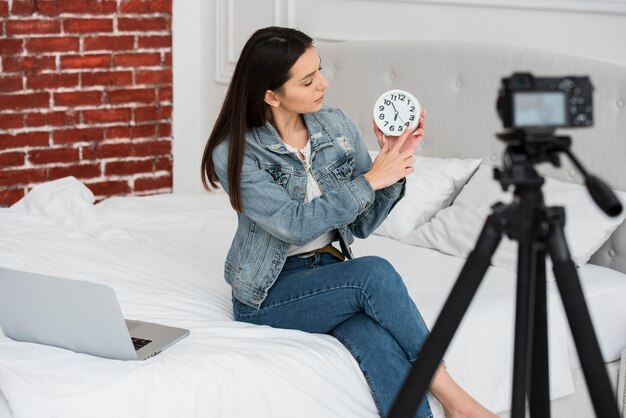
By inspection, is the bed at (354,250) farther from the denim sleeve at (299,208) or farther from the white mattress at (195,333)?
the denim sleeve at (299,208)

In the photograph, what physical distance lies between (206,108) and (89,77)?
56 centimetres

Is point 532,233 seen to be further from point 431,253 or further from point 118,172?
point 118,172

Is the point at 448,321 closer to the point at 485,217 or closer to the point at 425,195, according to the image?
the point at 485,217

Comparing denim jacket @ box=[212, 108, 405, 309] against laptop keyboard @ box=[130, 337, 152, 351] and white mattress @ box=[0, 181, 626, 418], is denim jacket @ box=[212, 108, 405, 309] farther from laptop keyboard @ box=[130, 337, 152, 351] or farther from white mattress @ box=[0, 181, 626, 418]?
laptop keyboard @ box=[130, 337, 152, 351]

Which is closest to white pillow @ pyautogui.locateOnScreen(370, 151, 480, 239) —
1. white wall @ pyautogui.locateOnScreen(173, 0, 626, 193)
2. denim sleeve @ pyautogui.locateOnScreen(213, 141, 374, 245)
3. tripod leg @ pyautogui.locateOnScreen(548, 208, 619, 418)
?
white wall @ pyautogui.locateOnScreen(173, 0, 626, 193)

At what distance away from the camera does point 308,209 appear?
223 cm

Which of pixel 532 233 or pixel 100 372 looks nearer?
pixel 532 233

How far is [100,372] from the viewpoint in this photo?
1976mm

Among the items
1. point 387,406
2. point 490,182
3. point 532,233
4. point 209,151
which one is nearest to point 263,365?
point 387,406

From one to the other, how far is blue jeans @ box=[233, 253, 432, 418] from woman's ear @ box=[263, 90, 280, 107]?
1.31ft

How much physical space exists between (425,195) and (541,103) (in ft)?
5.79

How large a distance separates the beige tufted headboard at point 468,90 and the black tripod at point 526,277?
4.79 ft

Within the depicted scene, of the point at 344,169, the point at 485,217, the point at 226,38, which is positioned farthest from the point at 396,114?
the point at 226,38

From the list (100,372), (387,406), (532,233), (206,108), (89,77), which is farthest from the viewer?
(206,108)
